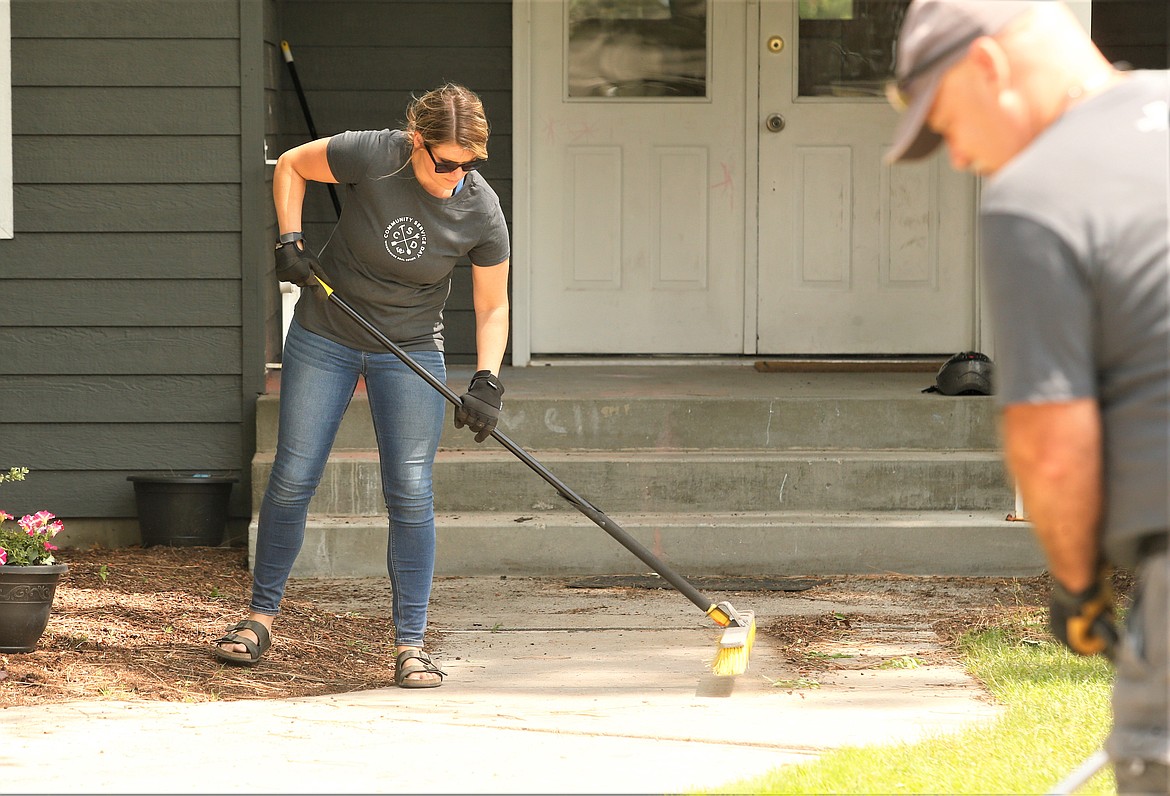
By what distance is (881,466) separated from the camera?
5.76 metres

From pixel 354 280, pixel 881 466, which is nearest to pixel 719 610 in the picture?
pixel 354 280

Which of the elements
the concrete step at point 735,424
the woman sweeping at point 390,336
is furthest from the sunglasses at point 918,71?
the concrete step at point 735,424

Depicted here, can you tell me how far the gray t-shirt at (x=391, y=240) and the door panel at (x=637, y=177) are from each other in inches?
129

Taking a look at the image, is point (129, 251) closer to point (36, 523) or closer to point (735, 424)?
point (36, 523)

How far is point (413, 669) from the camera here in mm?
3980

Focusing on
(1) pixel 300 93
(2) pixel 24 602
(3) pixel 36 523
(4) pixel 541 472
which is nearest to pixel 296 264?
(4) pixel 541 472

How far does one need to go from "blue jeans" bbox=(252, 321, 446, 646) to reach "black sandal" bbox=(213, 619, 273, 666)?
20 centimetres

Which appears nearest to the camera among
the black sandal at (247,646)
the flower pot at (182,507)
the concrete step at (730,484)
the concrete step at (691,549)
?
the black sandal at (247,646)

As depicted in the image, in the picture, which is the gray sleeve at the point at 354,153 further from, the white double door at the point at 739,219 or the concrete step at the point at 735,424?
the white double door at the point at 739,219

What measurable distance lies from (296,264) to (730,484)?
2364mm

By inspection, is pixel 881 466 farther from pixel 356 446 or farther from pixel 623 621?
pixel 356 446

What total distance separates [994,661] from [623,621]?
1273 millimetres

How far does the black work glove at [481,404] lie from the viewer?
402cm

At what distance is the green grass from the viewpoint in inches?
116
